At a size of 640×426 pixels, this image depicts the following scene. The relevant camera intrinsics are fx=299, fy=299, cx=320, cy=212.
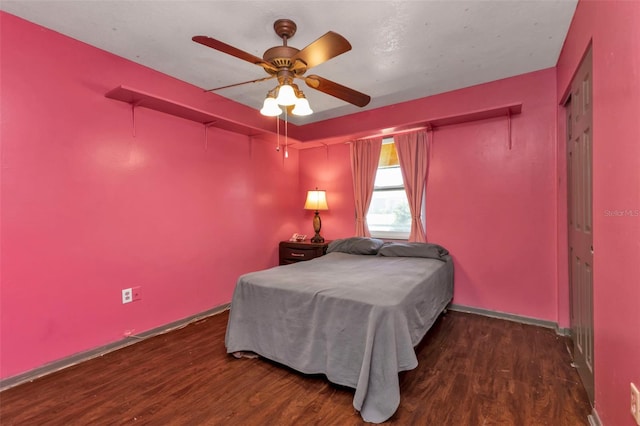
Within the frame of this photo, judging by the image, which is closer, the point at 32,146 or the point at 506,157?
the point at 32,146

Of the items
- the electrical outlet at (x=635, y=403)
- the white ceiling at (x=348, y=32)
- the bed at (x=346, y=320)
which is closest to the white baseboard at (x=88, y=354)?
the bed at (x=346, y=320)

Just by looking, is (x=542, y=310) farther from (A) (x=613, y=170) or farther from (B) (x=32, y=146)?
(B) (x=32, y=146)

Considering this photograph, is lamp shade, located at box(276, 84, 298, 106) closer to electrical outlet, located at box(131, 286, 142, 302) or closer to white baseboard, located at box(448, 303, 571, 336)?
electrical outlet, located at box(131, 286, 142, 302)

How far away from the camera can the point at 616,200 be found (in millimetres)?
1269

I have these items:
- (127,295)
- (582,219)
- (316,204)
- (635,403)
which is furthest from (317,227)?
(635,403)

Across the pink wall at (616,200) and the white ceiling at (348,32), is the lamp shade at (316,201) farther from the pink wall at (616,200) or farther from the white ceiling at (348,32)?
the pink wall at (616,200)

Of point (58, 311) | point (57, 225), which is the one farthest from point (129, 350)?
point (57, 225)

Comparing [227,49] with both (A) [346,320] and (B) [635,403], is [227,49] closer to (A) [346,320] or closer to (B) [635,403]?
(A) [346,320]

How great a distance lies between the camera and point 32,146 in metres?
2.08

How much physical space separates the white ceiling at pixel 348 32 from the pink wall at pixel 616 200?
0.65 m

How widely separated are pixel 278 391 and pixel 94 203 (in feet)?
6.64

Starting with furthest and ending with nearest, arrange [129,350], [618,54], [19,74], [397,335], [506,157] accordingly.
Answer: [506,157] → [129,350] → [19,74] → [397,335] → [618,54]

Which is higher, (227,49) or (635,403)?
(227,49)

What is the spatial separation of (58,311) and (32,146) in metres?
1.20
